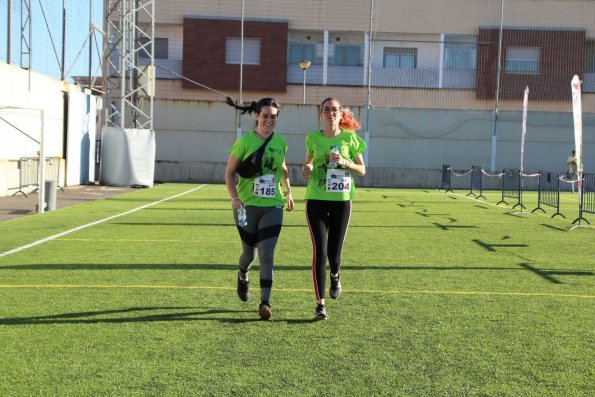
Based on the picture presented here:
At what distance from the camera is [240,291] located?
7.52m

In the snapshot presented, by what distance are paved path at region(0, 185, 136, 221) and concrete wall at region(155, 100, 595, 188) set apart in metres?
5.90

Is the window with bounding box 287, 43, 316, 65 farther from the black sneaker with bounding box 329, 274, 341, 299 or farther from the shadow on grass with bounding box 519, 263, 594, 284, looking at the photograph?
the black sneaker with bounding box 329, 274, 341, 299

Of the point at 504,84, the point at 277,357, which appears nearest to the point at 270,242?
the point at 277,357

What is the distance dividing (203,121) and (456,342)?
→ 30791mm

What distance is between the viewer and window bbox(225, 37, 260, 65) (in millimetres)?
43094

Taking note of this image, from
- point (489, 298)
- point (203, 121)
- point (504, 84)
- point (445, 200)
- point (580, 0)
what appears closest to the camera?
point (489, 298)

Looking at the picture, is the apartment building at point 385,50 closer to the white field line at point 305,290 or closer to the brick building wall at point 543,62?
the brick building wall at point 543,62

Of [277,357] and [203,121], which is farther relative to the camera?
[203,121]

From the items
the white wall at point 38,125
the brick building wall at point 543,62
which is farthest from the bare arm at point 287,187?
the brick building wall at point 543,62

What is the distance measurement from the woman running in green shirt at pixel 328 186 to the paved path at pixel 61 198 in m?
10.8

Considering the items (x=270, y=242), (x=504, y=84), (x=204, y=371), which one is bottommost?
(x=204, y=371)

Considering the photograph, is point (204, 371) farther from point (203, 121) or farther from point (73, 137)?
point (203, 121)

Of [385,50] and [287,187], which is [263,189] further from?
[385,50]

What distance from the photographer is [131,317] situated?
22.6ft
